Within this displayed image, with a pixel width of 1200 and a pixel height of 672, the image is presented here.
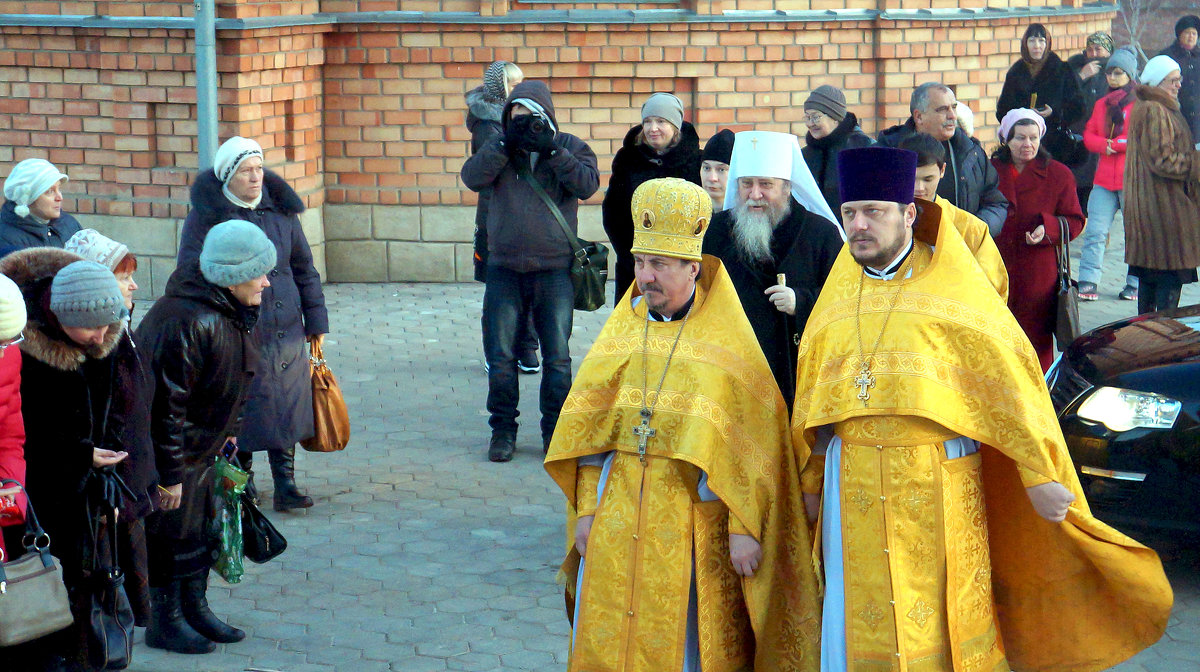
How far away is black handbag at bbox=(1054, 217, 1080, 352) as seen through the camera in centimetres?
777

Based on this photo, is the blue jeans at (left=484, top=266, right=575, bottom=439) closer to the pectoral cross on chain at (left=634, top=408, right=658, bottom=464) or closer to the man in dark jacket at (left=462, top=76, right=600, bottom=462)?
the man in dark jacket at (left=462, top=76, right=600, bottom=462)

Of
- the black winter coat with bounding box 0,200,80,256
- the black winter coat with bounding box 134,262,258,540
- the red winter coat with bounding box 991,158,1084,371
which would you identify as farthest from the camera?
the red winter coat with bounding box 991,158,1084,371

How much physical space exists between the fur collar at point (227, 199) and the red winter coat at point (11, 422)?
229cm

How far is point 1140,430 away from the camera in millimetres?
6004

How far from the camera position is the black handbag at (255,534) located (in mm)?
5719

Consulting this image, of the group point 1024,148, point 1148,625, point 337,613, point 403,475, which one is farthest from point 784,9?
point 1148,625

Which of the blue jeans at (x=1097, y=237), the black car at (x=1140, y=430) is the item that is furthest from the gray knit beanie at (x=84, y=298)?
the blue jeans at (x=1097, y=237)

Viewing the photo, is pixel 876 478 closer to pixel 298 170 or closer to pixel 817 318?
pixel 817 318

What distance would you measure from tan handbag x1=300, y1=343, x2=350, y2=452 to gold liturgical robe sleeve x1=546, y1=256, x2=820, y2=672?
270 centimetres

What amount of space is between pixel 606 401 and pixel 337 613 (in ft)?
6.55

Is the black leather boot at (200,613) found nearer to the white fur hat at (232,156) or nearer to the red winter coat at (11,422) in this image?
the red winter coat at (11,422)

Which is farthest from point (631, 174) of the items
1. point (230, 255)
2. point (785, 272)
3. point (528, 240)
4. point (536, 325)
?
point (230, 255)

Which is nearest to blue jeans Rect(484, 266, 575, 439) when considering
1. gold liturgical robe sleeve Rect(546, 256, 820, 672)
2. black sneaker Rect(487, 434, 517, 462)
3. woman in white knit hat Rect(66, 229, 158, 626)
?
black sneaker Rect(487, 434, 517, 462)

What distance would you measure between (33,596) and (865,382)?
244cm
